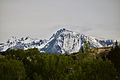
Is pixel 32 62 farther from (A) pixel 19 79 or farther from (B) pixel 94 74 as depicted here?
(B) pixel 94 74

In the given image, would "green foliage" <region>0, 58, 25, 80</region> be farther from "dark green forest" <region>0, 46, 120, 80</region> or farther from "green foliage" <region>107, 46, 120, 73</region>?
"green foliage" <region>107, 46, 120, 73</region>

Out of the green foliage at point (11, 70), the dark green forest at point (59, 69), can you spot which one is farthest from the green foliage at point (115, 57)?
the green foliage at point (11, 70)

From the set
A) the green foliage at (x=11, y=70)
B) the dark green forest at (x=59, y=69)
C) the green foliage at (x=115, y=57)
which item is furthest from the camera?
the green foliage at (x=115, y=57)

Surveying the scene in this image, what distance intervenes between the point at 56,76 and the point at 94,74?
13641mm

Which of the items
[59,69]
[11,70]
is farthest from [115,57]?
[11,70]

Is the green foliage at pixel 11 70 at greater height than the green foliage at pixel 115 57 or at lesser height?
lesser

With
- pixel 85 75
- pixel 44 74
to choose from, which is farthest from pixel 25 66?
pixel 85 75

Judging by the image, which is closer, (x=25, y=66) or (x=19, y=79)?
(x=19, y=79)

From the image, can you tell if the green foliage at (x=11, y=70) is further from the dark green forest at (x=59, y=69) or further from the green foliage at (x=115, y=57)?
the green foliage at (x=115, y=57)

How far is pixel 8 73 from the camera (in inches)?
3004

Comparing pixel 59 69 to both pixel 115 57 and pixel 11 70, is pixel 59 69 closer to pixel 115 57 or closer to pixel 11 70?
pixel 11 70

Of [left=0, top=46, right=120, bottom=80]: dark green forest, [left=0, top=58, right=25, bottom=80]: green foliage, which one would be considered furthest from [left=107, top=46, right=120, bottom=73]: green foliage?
[left=0, top=58, right=25, bottom=80]: green foliage

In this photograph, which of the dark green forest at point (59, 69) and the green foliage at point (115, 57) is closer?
the dark green forest at point (59, 69)

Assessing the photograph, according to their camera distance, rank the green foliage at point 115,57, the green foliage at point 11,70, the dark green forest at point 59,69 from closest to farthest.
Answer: the dark green forest at point 59,69, the green foliage at point 11,70, the green foliage at point 115,57
